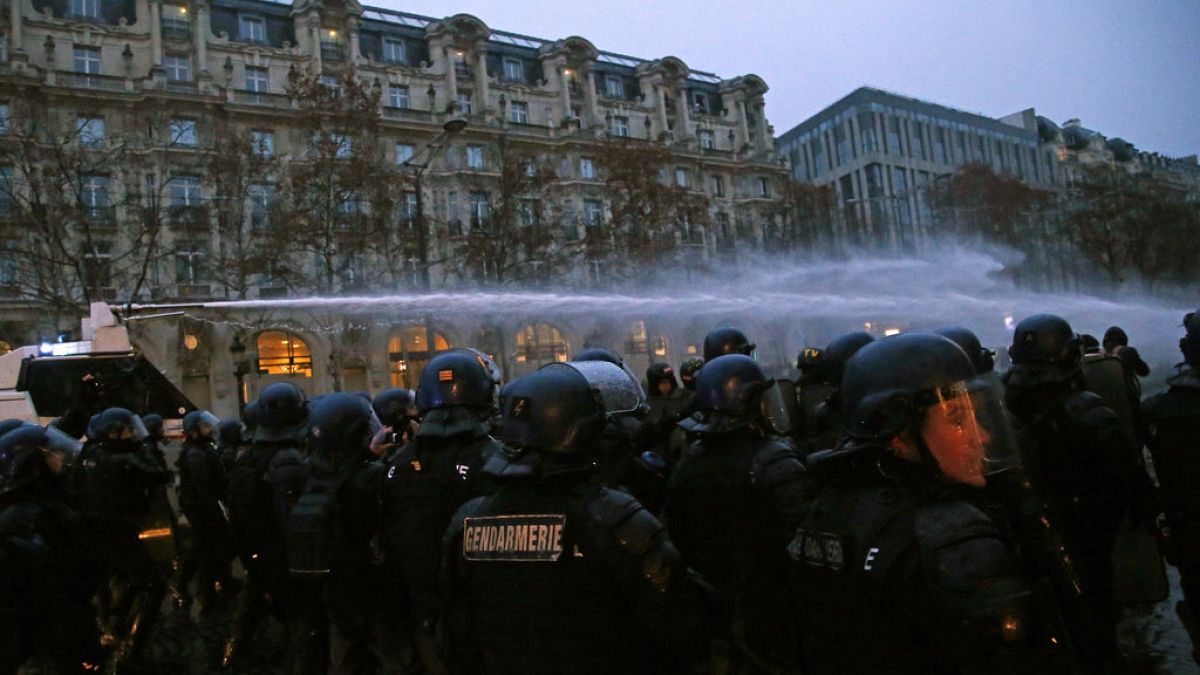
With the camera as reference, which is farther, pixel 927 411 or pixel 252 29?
pixel 252 29

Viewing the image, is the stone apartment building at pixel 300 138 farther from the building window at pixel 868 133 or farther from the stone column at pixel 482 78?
the building window at pixel 868 133

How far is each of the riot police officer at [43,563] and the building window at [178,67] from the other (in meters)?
36.4

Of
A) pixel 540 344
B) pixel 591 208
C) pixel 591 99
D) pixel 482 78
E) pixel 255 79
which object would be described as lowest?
pixel 540 344

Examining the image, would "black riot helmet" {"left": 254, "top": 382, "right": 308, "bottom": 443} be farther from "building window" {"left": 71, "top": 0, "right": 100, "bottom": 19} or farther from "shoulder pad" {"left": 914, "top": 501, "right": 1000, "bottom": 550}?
"building window" {"left": 71, "top": 0, "right": 100, "bottom": 19}

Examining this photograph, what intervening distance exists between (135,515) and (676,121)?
4752cm

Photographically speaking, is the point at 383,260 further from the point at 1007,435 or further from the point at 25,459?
the point at 1007,435

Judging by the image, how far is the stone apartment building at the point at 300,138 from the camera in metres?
29.2

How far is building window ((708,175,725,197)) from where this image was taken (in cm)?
4919

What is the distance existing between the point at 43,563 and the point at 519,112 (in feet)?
140

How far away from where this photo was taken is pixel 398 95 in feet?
134

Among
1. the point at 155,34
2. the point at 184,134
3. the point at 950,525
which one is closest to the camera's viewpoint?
the point at 950,525

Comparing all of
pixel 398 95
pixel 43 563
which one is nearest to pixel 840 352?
pixel 43 563

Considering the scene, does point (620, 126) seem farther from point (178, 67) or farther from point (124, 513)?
point (124, 513)

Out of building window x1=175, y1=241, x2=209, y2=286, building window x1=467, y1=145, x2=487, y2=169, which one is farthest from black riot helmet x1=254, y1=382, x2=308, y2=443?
building window x1=467, y1=145, x2=487, y2=169
